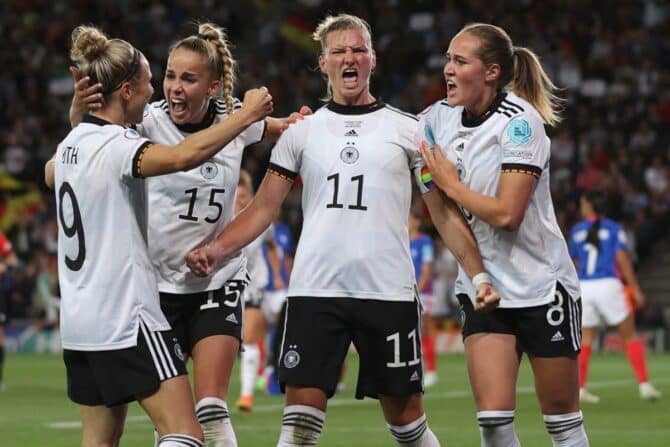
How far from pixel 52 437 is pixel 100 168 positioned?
20.5 ft

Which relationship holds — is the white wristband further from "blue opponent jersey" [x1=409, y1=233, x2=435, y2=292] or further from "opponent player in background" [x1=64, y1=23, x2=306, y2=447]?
"blue opponent jersey" [x1=409, y1=233, x2=435, y2=292]

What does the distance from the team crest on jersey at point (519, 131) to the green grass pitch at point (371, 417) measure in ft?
15.1

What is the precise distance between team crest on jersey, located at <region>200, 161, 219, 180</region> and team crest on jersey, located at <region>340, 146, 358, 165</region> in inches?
31.0

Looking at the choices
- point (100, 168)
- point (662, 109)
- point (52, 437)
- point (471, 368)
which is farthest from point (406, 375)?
point (662, 109)

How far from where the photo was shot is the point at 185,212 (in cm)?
758

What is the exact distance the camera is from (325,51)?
7301mm

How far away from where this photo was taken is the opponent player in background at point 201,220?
750 cm

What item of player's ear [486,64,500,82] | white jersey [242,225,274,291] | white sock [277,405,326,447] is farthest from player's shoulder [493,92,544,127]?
white jersey [242,225,274,291]

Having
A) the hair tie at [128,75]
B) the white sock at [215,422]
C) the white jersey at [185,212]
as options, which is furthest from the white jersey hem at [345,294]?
the hair tie at [128,75]

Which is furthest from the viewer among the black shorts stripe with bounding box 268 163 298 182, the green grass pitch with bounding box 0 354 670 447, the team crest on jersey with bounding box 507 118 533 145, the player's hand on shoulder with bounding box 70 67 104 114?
the green grass pitch with bounding box 0 354 670 447

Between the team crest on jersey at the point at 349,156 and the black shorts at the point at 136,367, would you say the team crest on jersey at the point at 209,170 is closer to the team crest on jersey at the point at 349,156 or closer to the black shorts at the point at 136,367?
the team crest on jersey at the point at 349,156

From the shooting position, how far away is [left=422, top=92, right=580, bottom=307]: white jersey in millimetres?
6961

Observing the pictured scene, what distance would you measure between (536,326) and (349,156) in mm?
1220

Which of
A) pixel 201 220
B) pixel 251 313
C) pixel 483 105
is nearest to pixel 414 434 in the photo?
pixel 201 220
